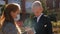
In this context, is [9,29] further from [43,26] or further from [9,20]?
[43,26]

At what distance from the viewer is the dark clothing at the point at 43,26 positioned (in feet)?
16.2

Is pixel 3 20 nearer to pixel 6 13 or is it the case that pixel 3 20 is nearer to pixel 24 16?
pixel 6 13

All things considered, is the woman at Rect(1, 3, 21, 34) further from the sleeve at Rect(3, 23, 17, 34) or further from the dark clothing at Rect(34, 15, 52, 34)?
the dark clothing at Rect(34, 15, 52, 34)

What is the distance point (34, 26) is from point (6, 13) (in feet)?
4.34

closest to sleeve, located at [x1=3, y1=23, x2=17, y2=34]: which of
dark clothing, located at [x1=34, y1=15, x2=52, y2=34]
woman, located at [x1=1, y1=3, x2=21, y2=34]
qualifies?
woman, located at [x1=1, y1=3, x2=21, y2=34]

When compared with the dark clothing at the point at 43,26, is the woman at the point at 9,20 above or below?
above

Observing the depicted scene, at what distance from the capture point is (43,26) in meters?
4.98

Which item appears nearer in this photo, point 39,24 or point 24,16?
point 39,24

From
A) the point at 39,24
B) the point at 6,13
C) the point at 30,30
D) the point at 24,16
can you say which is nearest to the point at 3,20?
the point at 6,13

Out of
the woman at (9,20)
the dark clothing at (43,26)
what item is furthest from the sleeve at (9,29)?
the dark clothing at (43,26)

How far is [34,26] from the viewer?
509 centimetres

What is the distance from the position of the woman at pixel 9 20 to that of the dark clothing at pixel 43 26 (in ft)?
3.91

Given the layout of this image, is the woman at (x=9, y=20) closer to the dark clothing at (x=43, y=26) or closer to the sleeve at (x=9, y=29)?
the sleeve at (x=9, y=29)

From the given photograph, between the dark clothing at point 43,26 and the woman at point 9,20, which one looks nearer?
the woman at point 9,20
